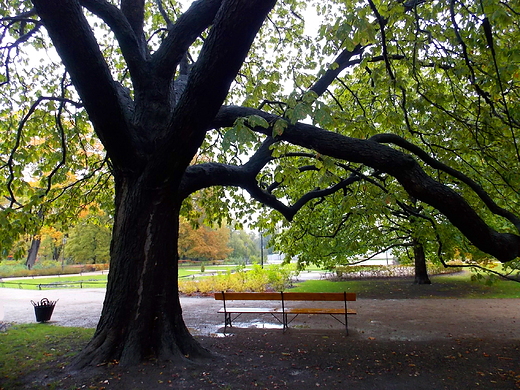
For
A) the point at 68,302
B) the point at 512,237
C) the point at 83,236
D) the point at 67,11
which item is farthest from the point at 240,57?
the point at 83,236

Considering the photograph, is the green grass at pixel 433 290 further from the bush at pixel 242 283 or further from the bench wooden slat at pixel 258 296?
the bench wooden slat at pixel 258 296

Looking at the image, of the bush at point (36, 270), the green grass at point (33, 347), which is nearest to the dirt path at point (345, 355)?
the green grass at point (33, 347)

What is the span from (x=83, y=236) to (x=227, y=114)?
1701 inches

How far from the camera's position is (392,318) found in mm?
9922

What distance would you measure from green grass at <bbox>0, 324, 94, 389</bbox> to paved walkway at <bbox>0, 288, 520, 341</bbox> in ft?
3.91

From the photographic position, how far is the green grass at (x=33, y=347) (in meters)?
5.19

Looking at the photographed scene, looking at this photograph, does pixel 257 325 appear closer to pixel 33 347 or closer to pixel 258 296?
pixel 258 296

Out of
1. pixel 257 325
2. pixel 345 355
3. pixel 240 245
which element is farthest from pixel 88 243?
pixel 345 355

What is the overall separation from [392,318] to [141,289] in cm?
776

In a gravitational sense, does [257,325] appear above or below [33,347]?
below

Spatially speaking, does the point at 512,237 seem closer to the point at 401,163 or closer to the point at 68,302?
the point at 401,163

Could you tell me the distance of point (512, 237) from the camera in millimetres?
4277

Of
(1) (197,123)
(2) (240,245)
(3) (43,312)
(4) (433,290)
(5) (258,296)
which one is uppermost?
(1) (197,123)

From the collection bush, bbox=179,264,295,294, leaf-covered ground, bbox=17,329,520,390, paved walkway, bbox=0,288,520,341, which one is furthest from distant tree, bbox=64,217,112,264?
leaf-covered ground, bbox=17,329,520,390
